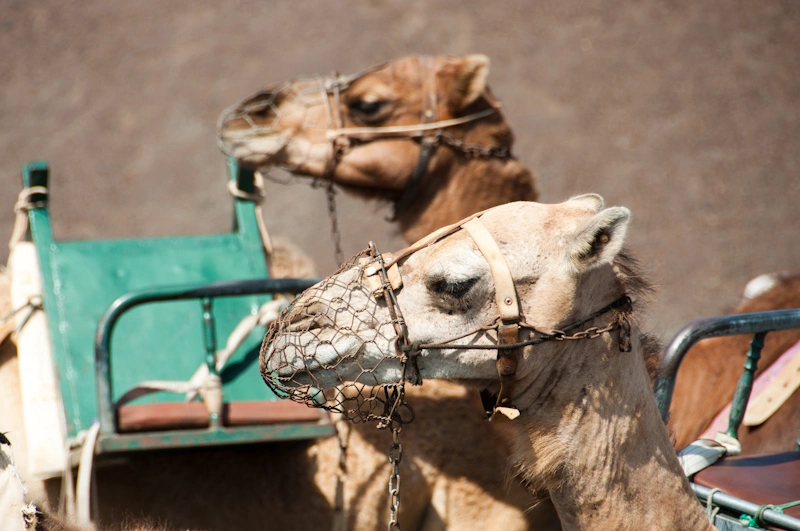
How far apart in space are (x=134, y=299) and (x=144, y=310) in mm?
553

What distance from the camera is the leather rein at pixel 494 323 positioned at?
1955mm

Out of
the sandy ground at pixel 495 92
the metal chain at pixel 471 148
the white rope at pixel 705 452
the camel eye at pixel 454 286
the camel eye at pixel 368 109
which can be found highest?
the sandy ground at pixel 495 92

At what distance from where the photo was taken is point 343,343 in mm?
1980

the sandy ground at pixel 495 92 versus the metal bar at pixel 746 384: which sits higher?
the sandy ground at pixel 495 92

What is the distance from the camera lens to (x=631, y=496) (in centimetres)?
210

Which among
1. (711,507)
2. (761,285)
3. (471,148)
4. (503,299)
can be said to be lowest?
(711,507)

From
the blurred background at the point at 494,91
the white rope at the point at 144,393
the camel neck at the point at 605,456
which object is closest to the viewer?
the camel neck at the point at 605,456

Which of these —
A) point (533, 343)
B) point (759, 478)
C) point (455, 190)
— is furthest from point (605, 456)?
point (455, 190)

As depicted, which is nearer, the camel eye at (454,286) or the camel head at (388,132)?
the camel eye at (454,286)

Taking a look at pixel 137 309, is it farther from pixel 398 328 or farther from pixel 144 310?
pixel 398 328

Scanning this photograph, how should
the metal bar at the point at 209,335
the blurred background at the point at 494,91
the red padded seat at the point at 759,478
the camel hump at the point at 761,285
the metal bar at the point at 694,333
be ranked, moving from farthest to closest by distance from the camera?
the blurred background at the point at 494,91 < the camel hump at the point at 761,285 < the metal bar at the point at 209,335 < the metal bar at the point at 694,333 < the red padded seat at the point at 759,478

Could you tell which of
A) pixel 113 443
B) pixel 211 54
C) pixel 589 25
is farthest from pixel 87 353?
pixel 589 25

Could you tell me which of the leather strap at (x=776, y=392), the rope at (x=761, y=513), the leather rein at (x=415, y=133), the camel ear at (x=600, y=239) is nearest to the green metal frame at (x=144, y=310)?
the leather rein at (x=415, y=133)

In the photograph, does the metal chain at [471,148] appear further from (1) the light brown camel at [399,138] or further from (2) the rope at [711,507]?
(2) the rope at [711,507]
